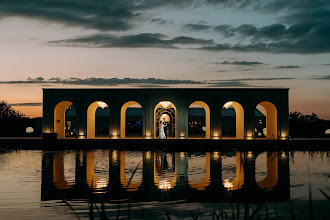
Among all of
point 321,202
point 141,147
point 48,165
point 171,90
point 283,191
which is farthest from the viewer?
point 171,90

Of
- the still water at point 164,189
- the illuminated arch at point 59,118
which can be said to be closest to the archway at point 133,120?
the illuminated arch at point 59,118

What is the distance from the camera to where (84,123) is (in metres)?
32.4

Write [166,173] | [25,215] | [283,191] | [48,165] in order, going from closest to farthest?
1. [25,215]
2. [283,191]
3. [166,173]
4. [48,165]

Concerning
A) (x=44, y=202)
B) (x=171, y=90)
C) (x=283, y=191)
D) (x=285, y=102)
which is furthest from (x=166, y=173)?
(x=285, y=102)

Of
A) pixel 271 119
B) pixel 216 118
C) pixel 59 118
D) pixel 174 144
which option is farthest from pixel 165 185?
pixel 59 118

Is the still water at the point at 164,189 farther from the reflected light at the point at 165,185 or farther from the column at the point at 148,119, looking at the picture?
the column at the point at 148,119

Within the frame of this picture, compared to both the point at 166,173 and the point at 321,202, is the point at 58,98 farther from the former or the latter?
the point at 321,202

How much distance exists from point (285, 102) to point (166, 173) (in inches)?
774

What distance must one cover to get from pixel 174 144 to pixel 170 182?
1451cm

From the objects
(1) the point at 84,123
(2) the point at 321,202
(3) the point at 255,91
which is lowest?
(2) the point at 321,202

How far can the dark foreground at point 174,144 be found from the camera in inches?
1040

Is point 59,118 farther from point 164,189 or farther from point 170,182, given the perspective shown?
point 164,189

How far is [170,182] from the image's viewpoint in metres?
12.9

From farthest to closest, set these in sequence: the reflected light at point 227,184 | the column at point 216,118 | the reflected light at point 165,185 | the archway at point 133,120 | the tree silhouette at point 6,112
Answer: the tree silhouette at point 6,112 → the archway at point 133,120 → the column at point 216,118 → the reflected light at point 165,185 → the reflected light at point 227,184
